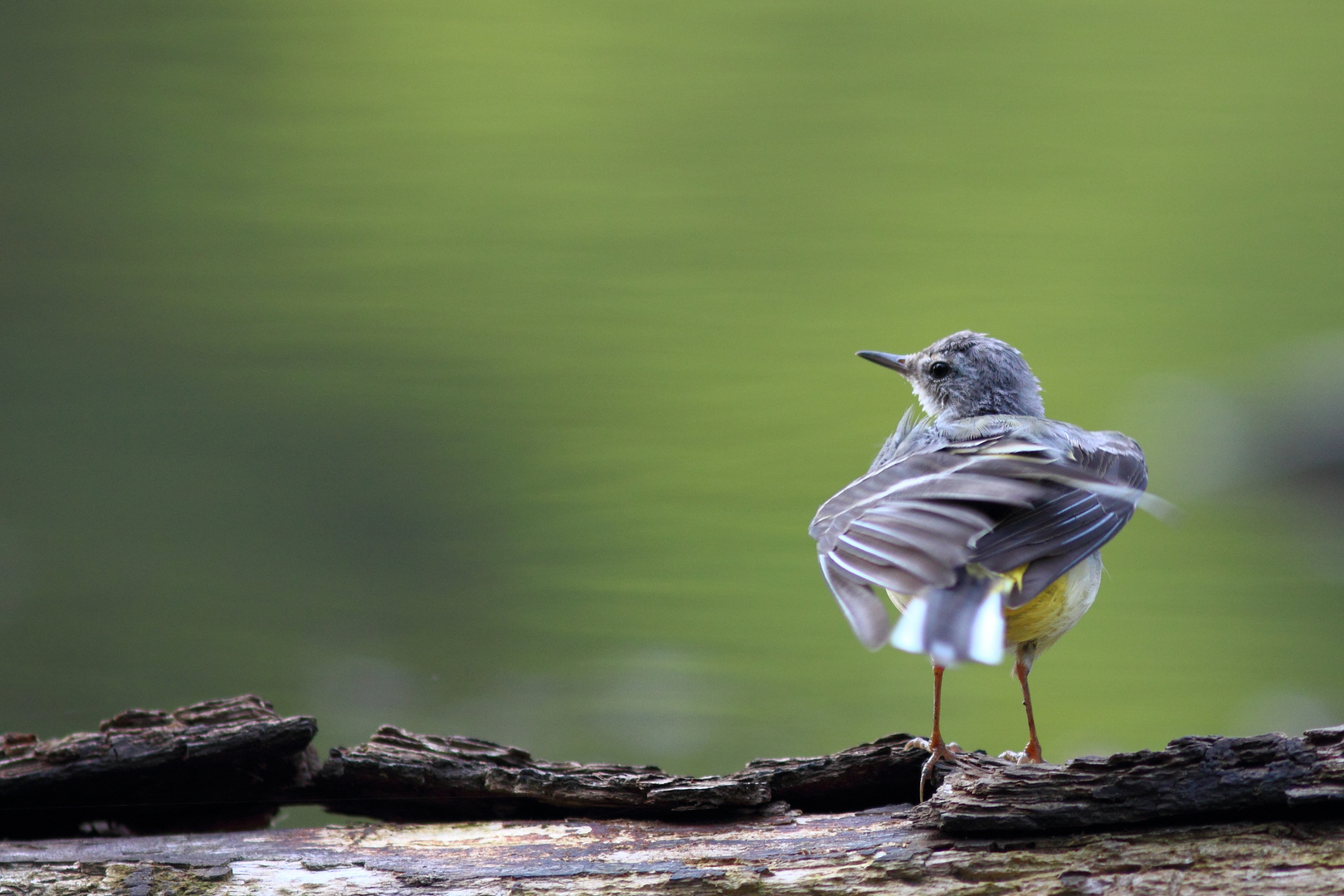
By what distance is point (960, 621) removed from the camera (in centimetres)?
143

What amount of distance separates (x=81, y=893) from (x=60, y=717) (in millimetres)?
2820

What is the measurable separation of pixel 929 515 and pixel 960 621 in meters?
0.20

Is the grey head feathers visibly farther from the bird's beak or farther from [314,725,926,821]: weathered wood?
the bird's beak

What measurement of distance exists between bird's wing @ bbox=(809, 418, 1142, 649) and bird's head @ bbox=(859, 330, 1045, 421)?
645mm

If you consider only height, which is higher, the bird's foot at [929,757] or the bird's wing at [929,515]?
the bird's wing at [929,515]

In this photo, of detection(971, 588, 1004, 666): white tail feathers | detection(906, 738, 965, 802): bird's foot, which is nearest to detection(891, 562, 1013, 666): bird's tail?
detection(971, 588, 1004, 666): white tail feathers

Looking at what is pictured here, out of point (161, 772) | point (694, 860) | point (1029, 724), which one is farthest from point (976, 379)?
point (161, 772)

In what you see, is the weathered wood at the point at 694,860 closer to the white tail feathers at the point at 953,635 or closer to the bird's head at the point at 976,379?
the white tail feathers at the point at 953,635

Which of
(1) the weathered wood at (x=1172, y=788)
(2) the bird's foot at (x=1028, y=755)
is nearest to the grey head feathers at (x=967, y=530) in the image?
(1) the weathered wood at (x=1172, y=788)

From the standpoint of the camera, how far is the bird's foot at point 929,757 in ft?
6.11

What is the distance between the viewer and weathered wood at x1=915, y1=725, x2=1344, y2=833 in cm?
147

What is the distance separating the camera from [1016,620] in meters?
1.92

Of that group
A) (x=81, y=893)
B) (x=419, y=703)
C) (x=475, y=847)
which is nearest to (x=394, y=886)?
(x=475, y=847)

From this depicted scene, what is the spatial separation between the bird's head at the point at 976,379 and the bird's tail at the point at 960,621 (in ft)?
3.91
